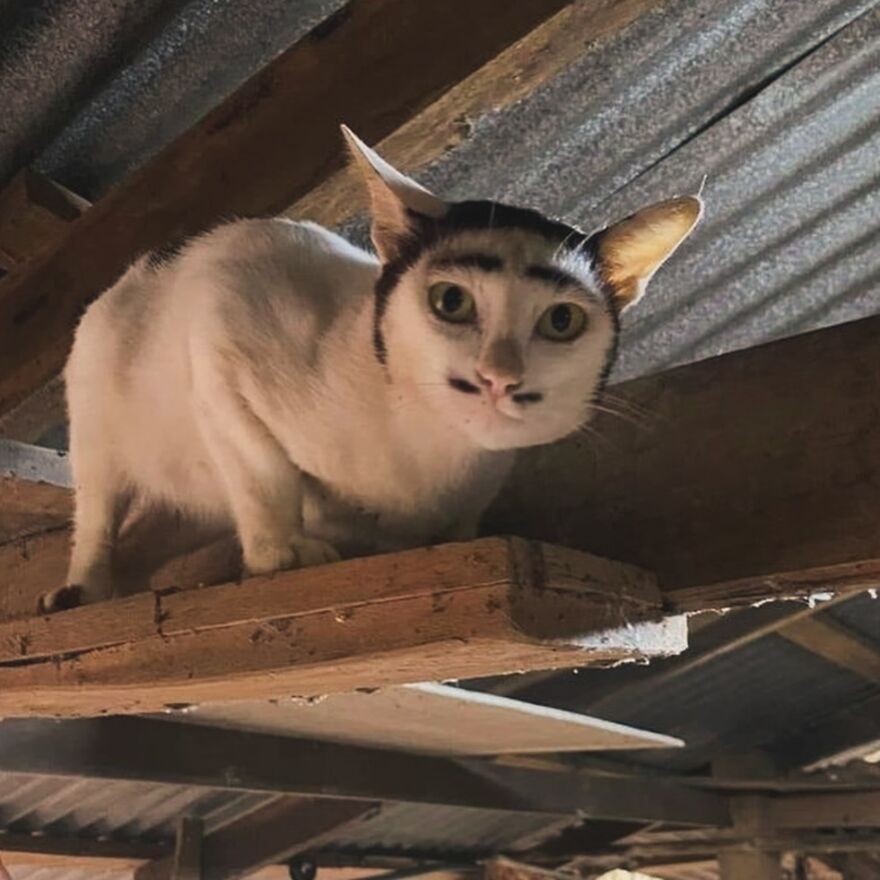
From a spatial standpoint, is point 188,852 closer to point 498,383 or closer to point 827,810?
point 827,810

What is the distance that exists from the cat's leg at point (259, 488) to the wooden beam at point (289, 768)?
1.53 metres

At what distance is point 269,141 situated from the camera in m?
1.66

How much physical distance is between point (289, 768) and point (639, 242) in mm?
2115

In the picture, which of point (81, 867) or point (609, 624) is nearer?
point (609, 624)

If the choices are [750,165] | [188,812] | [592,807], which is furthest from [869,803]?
[750,165]

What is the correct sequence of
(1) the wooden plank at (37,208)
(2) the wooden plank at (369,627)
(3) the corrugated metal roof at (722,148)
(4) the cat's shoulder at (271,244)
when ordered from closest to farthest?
(2) the wooden plank at (369,627)
(4) the cat's shoulder at (271,244)
(3) the corrugated metal roof at (722,148)
(1) the wooden plank at (37,208)

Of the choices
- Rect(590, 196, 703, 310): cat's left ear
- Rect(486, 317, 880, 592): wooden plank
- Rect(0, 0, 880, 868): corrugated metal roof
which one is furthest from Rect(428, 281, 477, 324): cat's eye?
Rect(0, 0, 880, 868): corrugated metal roof

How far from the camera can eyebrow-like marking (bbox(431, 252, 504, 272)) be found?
1.16m

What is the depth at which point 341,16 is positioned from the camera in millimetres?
1583

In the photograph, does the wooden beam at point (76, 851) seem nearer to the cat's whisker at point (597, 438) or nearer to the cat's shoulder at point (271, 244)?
the cat's shoulder at point (271, 244)

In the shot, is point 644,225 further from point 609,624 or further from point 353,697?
point 353,697

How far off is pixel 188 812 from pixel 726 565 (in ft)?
9.49

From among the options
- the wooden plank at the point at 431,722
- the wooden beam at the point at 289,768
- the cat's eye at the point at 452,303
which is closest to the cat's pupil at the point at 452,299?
the cat's eye at the point at 452,303

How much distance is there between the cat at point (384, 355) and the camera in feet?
3.75
